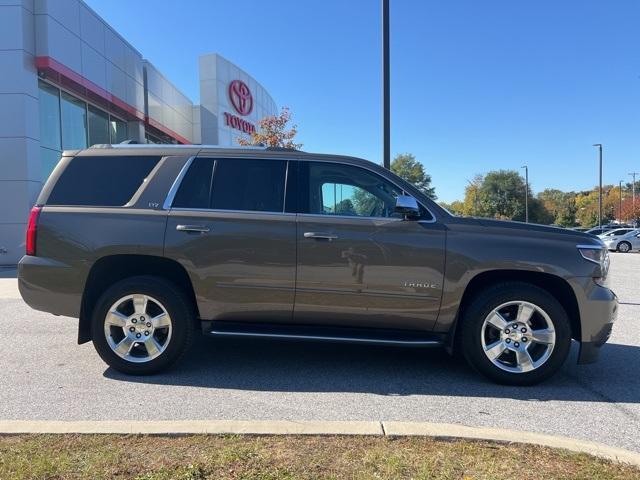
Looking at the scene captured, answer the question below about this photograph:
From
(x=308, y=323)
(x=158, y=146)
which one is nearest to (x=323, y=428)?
(x=308, y=323)

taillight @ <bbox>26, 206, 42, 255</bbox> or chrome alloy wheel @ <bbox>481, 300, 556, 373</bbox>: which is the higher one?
taillight @ <bbox>26, 206, 42, 255</bbox>

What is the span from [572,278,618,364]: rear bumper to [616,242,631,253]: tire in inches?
1204

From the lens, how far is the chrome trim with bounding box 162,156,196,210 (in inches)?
180

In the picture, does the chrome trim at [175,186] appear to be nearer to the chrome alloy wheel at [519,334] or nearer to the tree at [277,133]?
the chrome alloy wheel at [519,334]

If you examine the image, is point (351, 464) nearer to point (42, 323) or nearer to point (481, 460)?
point (481, 460)

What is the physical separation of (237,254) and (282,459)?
6.40 ft

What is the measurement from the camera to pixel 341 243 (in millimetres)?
4406

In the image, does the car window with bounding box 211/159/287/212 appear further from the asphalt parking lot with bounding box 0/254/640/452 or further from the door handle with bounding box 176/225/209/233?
the asphalt parking lot with bounding box 0/254/640/452

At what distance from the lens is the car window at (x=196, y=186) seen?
4.61 meters

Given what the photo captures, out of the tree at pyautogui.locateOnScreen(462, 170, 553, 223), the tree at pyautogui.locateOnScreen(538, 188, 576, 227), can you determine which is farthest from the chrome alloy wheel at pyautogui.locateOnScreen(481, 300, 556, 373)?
the tree at pyautogui.locateOnScreen(538, 188, 576, 227)

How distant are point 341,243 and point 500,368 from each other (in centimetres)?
172

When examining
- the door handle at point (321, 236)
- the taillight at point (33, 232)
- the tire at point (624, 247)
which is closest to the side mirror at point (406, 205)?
the door handle at point (321, 236)

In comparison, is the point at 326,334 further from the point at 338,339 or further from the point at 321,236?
the point at 321,236

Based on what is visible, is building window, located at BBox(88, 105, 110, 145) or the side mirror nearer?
the side mirror
